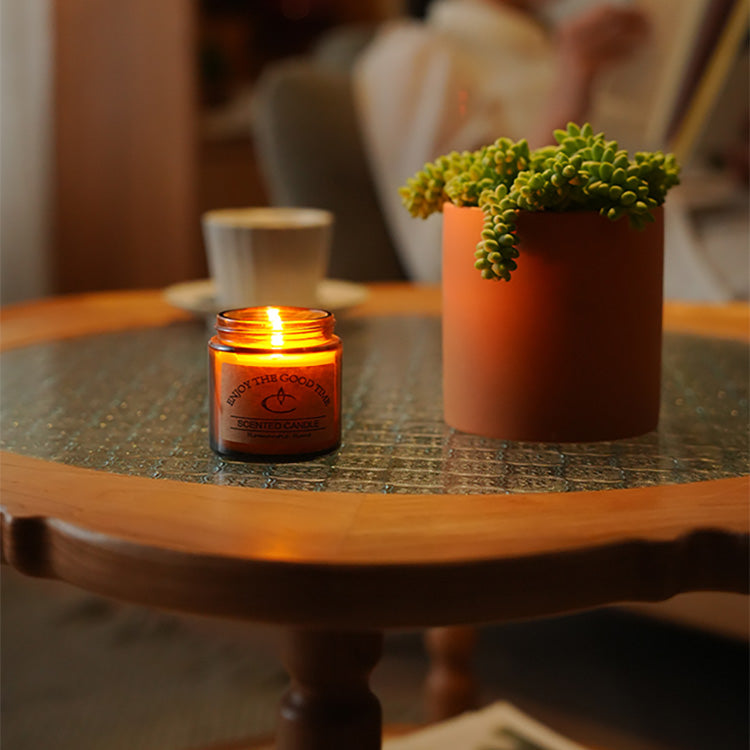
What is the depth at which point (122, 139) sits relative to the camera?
2.38 metres

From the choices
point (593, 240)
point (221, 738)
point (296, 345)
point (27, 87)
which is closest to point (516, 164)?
point (593, 240)

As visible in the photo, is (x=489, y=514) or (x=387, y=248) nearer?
(x=489, y=514)

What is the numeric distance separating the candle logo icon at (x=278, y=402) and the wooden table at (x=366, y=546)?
60mm

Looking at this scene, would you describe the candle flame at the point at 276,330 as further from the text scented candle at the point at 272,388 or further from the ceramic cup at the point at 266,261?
the ceramic cup at the point at 266,261

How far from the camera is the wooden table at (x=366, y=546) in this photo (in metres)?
0.42

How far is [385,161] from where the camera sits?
1.81 meters

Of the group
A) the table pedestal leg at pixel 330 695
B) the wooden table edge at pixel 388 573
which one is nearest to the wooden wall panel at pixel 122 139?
the table pedestal leg at pixel 330 695

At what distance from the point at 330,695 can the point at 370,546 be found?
0.24m

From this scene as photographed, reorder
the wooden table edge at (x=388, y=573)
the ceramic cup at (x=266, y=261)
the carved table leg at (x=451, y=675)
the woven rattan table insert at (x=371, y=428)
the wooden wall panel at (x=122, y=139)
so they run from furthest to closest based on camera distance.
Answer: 1. the wooden wall panel at (x=122, y=139)
2. the carved table leg at (x=451, y=675)
3. the ceramic cup at (x=266, y=261)
4. the woven rattan table insert at (x=371, y=428)
5. the wooden table edge at (x=388, y=573)

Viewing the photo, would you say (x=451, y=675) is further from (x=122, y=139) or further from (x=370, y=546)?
(x=122, y=139)

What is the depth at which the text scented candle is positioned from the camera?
0.56 metres

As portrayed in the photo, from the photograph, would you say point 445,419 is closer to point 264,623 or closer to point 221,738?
point 264,623

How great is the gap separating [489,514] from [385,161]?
141 cm

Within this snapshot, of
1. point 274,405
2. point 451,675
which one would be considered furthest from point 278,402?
point 451,675
